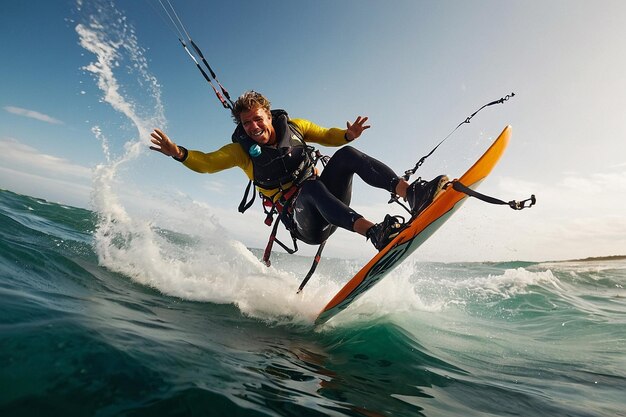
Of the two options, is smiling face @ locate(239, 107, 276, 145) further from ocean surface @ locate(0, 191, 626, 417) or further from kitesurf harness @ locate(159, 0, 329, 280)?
ocean surface @ locate(0, 191, 626, 417)

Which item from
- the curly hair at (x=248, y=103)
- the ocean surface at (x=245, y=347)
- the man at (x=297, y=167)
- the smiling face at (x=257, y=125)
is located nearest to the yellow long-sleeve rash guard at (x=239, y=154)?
the man at (x=297, y=167)

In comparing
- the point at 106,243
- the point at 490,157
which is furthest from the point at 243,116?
the point at 106,243

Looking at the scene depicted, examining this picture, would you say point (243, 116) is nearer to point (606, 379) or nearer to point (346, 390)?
point (346, 390)

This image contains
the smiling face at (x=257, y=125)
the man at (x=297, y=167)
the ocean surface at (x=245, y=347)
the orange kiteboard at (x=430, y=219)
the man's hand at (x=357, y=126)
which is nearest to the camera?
the ocean surface at (x=245, y=347)

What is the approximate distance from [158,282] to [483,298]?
343 inches

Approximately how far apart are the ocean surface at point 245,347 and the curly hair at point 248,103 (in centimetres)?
266

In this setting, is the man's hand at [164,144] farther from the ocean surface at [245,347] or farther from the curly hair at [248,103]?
the ocean surface at [245,347]

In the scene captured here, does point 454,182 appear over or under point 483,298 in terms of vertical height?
over

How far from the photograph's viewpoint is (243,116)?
15.2 ft

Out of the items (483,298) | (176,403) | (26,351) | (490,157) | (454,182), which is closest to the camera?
(176,403)

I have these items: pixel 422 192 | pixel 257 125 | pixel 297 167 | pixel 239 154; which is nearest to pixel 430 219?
pixel 422 192

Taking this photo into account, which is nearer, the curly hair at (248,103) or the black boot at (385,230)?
the black boot at (385,230)

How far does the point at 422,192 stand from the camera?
3652 mm

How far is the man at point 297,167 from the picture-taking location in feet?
12.6
